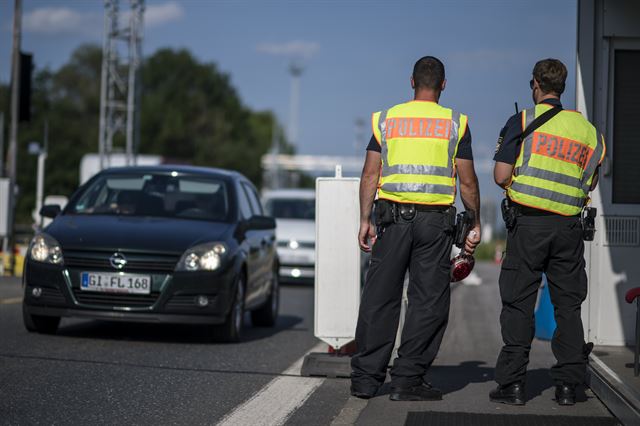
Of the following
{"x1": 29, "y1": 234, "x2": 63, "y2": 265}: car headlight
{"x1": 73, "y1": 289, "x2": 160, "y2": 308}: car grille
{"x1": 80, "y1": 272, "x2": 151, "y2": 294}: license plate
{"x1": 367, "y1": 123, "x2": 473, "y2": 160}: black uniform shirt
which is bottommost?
{"x1": 73, "y1": 289, "x2": 160, "y2": 308}: car grille

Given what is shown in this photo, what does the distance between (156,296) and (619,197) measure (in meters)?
3.83

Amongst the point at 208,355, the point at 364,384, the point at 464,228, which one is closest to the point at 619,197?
the point at 464,228

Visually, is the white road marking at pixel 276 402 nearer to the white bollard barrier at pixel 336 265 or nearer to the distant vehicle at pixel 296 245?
the white bollard barrier at pixel 336 265

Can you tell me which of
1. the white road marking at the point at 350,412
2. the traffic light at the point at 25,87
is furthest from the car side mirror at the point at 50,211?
the traffic light at the point at 25,87

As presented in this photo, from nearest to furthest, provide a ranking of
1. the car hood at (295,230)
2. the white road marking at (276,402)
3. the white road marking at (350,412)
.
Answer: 1. the white road marking at (350,412)
2. the white road marking at (276,402)
3. the car hood at (295,230)

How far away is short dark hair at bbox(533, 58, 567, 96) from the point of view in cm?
668

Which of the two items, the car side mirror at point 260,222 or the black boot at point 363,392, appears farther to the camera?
the car side mirror at point 260,222

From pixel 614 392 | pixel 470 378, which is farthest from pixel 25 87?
pixel 614 392

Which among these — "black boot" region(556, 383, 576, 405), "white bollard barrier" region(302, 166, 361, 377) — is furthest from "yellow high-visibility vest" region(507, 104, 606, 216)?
"white bollard barrier" region(302, 166, 361, 377)

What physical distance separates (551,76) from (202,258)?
4.10 meters

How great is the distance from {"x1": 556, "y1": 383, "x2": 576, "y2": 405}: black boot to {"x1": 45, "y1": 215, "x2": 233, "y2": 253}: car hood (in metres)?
4.10

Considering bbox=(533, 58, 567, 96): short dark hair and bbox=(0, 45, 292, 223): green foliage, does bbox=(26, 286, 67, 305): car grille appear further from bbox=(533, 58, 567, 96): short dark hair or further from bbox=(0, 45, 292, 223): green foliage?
bbox=(0, 45, 292, 223): green foliage

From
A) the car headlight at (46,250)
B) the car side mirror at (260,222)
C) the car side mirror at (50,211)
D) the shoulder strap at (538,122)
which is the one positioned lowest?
the car headlight at (46,250)

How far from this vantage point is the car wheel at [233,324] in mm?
10164
